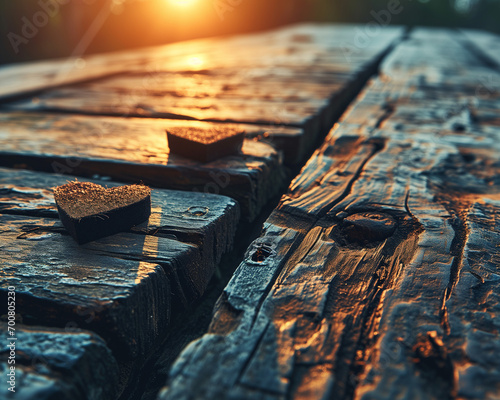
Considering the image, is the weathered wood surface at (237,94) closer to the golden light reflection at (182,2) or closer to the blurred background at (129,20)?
the blurred background at (129,20)

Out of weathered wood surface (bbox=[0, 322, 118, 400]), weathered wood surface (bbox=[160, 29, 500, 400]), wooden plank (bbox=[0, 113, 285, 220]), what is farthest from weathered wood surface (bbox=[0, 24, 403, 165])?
weathered wood surface (bbox=[0, 322, 118, 400])

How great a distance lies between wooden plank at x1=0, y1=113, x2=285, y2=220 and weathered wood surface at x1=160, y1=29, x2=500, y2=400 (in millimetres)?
136

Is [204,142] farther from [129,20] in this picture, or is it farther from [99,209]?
[129,20]

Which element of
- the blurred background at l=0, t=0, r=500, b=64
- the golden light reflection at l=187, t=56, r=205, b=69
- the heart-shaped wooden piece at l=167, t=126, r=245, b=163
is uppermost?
the blurred background at l=0, t=0, r=500, b=64

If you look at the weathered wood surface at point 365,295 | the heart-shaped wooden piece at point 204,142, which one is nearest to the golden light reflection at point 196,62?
the heart-shaped wooden piece at point 204,142

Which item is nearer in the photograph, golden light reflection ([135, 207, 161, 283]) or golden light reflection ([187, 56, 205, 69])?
golden light reflection ([135, 207, 161, 283])

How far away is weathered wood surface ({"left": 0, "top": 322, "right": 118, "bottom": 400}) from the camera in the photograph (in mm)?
A: 571

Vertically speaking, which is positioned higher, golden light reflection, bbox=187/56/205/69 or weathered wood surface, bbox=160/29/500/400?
golden light reflection, bbox=187/56/205/69

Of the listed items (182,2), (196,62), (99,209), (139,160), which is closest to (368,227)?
(99,209)

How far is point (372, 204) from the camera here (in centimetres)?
111

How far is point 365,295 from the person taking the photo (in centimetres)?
76

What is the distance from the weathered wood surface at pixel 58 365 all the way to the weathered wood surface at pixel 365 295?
140mm

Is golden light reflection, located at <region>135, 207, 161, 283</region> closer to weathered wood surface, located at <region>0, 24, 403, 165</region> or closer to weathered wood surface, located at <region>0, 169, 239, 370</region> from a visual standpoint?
weathered wood surface, located at <region>0, 169, 239, 370</region>

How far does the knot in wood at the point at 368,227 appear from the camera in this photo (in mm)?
962
